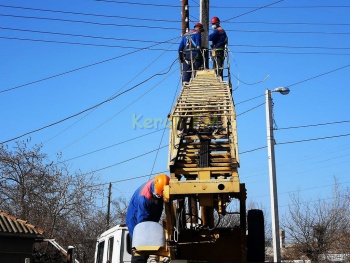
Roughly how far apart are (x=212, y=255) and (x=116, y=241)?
76.8 inches

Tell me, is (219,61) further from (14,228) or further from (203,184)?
(14,228)

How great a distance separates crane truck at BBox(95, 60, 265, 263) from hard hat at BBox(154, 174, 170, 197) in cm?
12

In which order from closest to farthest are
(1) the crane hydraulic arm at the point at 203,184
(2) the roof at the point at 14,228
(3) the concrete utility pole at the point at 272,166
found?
(1) the crane hydraulic arm at the point at 203,184 < (3) the concrete utility pole at the point at 272,166 < (2) the roof at the point at 14,228

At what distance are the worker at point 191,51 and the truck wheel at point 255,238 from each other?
230 inches

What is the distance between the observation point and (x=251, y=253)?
26.6 feet

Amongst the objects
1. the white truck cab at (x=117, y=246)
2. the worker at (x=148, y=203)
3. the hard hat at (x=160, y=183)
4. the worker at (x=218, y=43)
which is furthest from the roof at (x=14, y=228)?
the hard hat at (x=160, y=183)

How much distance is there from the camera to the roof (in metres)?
19.0

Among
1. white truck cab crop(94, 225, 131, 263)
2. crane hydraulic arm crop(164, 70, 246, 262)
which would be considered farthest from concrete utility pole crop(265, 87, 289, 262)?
crane hydraulic arm crop(164, 70, 246, 262)

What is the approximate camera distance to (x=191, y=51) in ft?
44.7

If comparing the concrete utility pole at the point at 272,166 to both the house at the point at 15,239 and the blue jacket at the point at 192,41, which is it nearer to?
the blue jacket at the point at 192,41

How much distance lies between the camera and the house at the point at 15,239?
19125mm

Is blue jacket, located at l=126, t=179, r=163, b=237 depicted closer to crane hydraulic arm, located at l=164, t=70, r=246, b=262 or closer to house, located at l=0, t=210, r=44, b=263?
crane hydraulic arm, located at l=164, t=70, r=246, b=262

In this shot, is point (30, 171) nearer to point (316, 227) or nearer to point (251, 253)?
point (316, 227)

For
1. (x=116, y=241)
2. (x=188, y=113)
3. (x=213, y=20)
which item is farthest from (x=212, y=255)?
(x=213, y=20)
